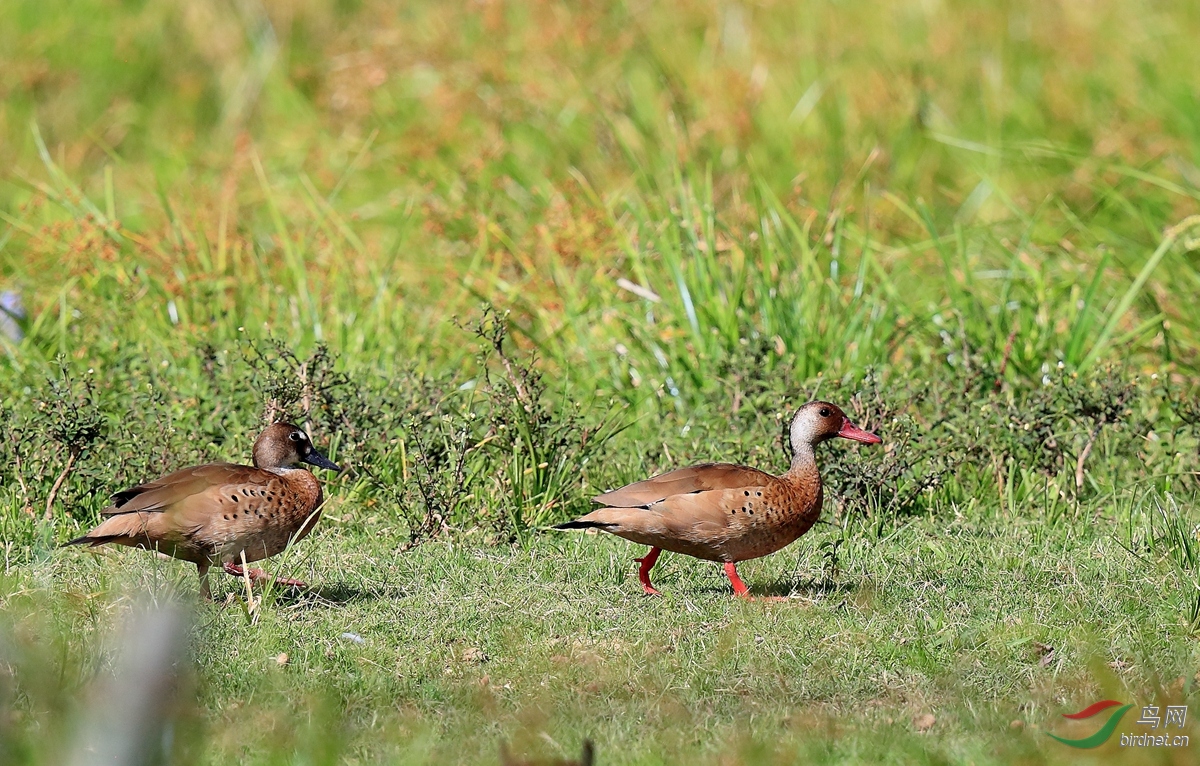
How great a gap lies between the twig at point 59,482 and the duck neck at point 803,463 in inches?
113

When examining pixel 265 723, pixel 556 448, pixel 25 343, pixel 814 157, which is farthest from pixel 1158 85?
pixel 265 723

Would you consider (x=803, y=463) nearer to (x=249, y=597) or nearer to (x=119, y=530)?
(x=249, y=597)

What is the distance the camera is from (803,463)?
590 cm

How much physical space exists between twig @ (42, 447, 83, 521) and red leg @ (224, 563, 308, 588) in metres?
1.03

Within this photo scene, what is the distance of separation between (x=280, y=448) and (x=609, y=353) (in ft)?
9.21

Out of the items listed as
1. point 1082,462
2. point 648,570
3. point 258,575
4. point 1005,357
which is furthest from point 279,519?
point 1005,357

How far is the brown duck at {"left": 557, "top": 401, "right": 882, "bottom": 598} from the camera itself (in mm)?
5383

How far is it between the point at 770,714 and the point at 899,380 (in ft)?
10.9

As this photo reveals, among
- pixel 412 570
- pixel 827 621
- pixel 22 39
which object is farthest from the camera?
pixel 22 39

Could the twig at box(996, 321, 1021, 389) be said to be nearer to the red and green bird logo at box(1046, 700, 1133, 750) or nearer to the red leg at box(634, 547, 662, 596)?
the red leg at box(634, 547, 662, 596)

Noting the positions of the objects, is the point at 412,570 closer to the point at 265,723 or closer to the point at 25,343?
the point at 265,723

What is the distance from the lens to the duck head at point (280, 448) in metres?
5.74

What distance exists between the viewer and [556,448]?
671 centimetres

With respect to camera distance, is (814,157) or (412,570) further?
(814,157)
